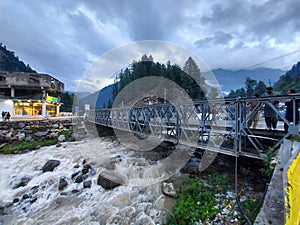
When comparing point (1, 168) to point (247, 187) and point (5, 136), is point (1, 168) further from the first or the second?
point (247, 187)

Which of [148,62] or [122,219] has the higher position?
[148,62]

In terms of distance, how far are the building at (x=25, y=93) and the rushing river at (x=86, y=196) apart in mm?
20831

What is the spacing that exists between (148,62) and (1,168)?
132ft

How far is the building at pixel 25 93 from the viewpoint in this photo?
968 inches

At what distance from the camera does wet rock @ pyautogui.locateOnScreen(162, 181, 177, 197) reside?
17.5 feet

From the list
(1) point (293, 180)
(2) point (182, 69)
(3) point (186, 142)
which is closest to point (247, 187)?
(3) point (186, 142)

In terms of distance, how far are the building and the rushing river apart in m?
20.8

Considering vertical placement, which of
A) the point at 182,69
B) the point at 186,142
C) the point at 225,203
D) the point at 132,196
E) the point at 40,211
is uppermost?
the point at 182,69

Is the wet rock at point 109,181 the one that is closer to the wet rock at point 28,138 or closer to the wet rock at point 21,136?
the wet rock at point 28,138

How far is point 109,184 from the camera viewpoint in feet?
20.5

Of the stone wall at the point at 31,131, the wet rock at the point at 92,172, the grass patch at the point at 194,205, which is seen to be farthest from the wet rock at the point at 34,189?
the stone wall at the point at 31,131

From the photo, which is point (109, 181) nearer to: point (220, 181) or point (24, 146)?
point (220, 181)

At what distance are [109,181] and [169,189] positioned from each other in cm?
238

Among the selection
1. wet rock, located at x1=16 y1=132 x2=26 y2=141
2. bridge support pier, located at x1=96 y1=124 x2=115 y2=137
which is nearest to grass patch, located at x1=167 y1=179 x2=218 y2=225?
bridge support pier, located at x1=96 y1=124 x2=115 y2=137
